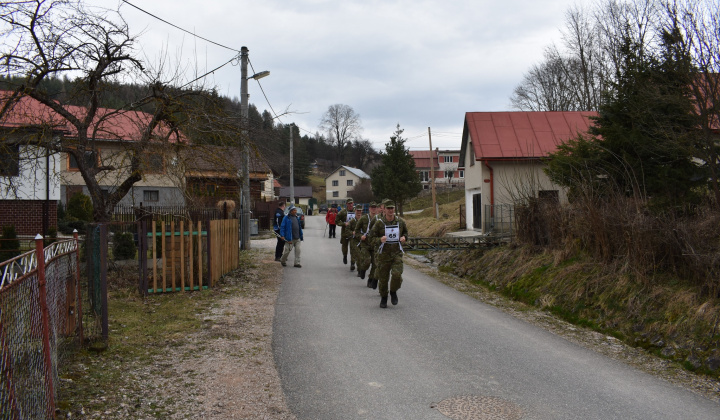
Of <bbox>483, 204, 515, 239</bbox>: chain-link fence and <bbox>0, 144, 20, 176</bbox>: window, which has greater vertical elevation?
<bbox>0, 144, 20, 176</bbox>: window

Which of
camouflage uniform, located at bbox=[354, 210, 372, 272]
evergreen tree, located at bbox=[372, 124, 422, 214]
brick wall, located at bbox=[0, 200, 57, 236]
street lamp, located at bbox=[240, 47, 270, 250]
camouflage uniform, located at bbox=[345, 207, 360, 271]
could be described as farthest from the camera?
evergreen tree, located at bbox=[372, 124, 422, 214]

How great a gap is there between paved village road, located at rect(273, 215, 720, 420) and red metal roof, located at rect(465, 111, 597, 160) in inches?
638

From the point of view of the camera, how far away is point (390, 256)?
1028 centimetres

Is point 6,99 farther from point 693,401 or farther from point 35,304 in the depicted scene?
point 693,401

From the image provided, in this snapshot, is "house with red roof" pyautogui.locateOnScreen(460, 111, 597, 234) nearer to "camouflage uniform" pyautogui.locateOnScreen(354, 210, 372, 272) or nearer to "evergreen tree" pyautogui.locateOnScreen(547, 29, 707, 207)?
"evergreen tree" pyautogui.locateOnScreen(547, 29, 707, 207)

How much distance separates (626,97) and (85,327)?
13973 millimetres

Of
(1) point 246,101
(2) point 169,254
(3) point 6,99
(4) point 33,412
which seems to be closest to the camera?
(4) point 33,412

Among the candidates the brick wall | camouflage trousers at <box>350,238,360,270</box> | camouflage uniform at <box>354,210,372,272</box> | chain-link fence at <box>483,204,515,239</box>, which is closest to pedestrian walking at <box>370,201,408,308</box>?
camouflage uniform at <box>354,210,372,272</box>

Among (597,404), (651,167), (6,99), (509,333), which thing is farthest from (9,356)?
(651,167)

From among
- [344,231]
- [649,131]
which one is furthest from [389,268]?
[649,131]

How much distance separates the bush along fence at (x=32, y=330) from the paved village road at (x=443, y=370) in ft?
6.63

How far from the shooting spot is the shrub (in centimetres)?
1270

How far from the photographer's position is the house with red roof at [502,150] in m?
24.6

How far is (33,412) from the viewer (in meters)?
3.90
